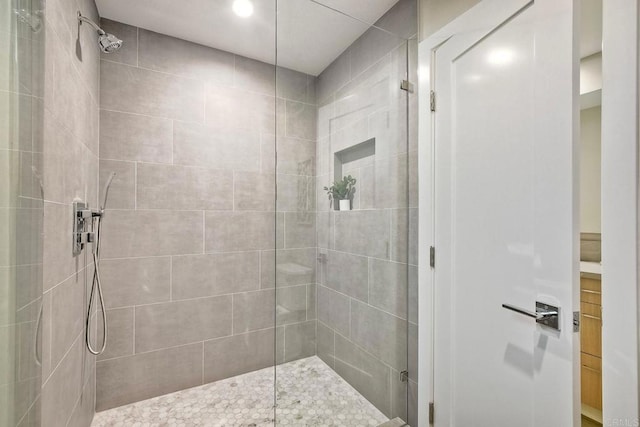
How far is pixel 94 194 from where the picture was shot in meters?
1.78

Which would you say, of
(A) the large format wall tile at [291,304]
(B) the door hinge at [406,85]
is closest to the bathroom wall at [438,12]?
(B) the door hinge at [406,85]

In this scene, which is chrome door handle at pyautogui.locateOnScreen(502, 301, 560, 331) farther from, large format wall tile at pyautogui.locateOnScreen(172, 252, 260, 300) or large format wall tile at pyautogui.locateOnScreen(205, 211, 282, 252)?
large format wall tile at pyautogui.locateOnScreen(172, 252, 260, 300)

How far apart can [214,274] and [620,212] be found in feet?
7.18

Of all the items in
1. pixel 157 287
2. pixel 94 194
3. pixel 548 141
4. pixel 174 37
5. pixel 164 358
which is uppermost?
pixel 174 37

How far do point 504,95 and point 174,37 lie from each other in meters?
2.16

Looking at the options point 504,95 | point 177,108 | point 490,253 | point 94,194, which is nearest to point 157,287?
point 94,194

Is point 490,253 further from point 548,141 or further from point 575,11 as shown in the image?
point 575,11

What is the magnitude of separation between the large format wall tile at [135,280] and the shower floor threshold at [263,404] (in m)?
0.68

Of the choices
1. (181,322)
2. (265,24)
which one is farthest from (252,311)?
(265,24)

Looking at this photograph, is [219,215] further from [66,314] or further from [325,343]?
[325,343]

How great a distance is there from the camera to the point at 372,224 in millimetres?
1573

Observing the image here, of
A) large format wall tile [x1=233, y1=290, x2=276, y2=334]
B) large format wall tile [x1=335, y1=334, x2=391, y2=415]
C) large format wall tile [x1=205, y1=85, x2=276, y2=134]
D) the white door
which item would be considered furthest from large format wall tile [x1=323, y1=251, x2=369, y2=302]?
large format wall tile [x1=205, y1=85, x2=276, y2=134]

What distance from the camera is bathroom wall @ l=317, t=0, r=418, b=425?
1.47m

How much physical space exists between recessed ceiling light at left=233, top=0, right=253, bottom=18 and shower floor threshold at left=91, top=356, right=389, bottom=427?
2.10 m
